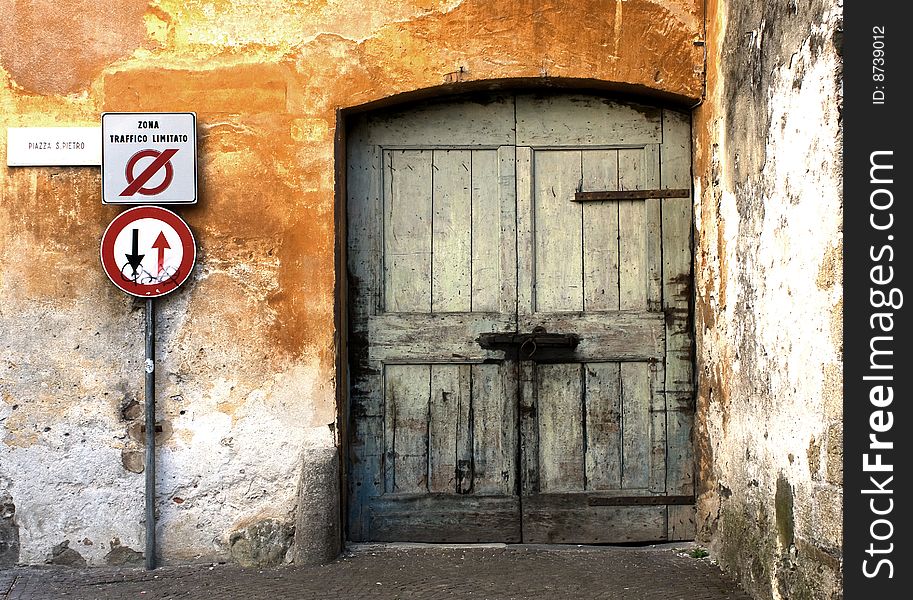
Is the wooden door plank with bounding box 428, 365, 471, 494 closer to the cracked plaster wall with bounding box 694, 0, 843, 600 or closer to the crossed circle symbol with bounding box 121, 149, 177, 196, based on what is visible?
the cracked plaster wall with bounding box 694, 0, 843, 600

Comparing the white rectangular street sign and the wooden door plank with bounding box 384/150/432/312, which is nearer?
the white rectangular street sign

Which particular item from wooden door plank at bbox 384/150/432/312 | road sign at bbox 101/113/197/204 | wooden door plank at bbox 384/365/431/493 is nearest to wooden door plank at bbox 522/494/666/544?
wooden door plank at bbox 384/365/431/493

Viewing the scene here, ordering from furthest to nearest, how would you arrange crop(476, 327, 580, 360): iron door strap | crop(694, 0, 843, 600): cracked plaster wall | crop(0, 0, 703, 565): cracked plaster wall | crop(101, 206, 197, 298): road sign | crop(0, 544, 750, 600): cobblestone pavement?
crop(476, 327, 580, 360): iron door strap, crop(0, 0, 703, 565): cracked plaster wall, crop(101, 206, 197, 298): road sign, crop(0, 544, 750, 600): cobblestone pavement, crop(694, 0, 843, 600): cracked plaster wall

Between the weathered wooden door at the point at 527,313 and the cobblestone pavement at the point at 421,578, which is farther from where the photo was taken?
the weathered wooden door at the point at 527,313

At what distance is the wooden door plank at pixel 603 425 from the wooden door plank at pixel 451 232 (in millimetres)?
758

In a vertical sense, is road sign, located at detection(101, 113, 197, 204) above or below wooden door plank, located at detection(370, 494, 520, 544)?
above

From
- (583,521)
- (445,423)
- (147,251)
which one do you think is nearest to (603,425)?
(583,521)

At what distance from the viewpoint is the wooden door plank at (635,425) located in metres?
4.60

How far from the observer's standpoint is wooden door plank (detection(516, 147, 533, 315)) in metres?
4.58

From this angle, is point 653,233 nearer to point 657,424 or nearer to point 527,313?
point 527,313

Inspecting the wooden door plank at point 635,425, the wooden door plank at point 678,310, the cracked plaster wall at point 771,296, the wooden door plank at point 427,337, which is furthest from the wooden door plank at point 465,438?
the cracked plaster wall at point 771,296

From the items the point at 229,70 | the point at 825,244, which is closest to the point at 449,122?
the point at 229,70

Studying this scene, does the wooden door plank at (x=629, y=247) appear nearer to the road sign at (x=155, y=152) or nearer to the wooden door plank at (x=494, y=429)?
the wooden door plank at (x=494, y=429)

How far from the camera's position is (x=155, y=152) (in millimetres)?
4242
